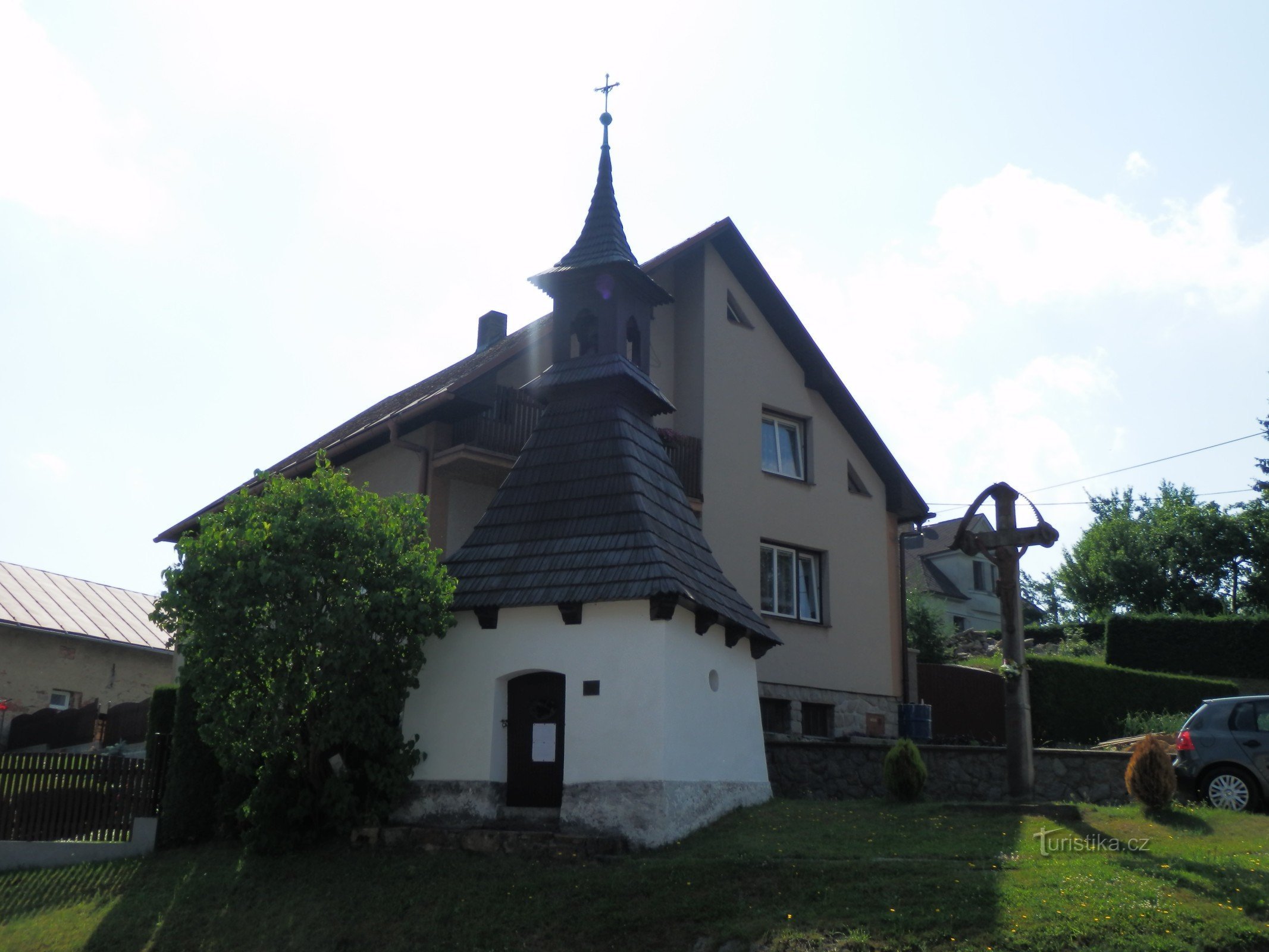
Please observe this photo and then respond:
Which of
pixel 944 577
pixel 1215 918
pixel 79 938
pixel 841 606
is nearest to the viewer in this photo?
pixel 1215 918

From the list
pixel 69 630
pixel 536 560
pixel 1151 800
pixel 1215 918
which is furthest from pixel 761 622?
pixel 69 630

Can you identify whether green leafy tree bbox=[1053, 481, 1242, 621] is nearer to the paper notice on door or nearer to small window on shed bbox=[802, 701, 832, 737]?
small window on shed bbox=[802, 701, 832, 737]

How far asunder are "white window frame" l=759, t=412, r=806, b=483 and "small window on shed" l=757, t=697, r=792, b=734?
14.3ft

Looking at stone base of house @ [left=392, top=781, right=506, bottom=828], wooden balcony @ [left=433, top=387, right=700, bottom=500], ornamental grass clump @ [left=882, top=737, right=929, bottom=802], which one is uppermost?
wooden balcony @ [left=433, top=387, right=700, bottom=500]

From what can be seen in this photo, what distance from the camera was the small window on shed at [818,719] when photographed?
2118 centimetres

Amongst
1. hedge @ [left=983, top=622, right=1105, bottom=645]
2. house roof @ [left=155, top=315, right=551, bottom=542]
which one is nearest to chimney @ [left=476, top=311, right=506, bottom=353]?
house roof @ [left=155, top=315, right=551, bottom=542]

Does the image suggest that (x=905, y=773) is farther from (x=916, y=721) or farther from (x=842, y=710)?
(x=916, y=721)

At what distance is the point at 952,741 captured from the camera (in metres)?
23.4

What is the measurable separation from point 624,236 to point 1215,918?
12.7 m

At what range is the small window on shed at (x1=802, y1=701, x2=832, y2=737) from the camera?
2118 centimetres

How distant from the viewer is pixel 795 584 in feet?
71.5

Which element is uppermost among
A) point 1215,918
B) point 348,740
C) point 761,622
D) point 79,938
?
point 761,622

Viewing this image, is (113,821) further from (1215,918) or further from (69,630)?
(69,630)

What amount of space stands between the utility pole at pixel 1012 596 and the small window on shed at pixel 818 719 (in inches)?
295
